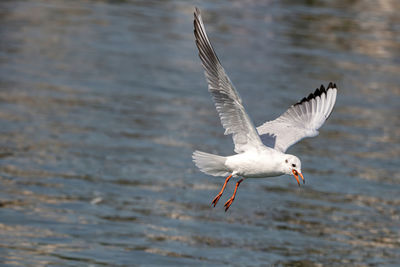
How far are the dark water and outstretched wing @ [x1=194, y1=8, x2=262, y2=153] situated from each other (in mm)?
3272

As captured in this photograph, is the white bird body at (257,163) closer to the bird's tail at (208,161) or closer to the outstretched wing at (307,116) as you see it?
the bird's tail at (208,161)

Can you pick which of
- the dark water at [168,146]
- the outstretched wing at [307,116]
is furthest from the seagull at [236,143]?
the dark water at [168,146]

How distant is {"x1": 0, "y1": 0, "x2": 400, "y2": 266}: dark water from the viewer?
38.6 feet

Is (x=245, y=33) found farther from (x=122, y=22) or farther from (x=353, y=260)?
(x=353, y=260)

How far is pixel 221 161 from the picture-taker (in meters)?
8.47

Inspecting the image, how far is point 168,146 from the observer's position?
1547cm

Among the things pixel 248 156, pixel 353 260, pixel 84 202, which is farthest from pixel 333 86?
pixel 84 202

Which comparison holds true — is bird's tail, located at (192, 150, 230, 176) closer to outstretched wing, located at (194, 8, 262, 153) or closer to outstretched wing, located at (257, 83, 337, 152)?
outstretched wing, located at (194, 8, 262, 153)

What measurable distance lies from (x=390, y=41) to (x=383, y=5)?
7915 mm

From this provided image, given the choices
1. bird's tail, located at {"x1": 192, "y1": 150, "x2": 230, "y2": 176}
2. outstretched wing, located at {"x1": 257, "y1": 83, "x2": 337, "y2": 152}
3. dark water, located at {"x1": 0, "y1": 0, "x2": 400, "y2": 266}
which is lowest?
dark water, located at {"x1": 0, "y1": 0, "x2": 400, "y2": 266}

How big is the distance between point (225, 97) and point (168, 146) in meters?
7.37

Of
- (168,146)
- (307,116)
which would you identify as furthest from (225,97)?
(168,146)

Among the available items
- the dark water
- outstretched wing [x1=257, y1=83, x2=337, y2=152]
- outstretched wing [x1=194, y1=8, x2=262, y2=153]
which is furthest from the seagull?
the dark water

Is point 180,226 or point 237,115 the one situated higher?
point 237,115
